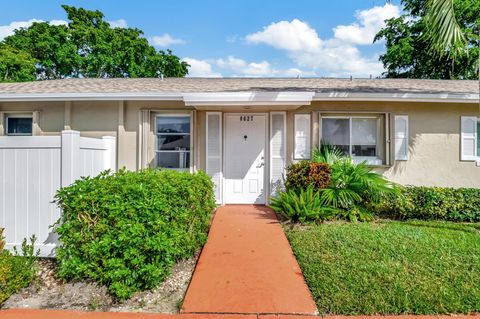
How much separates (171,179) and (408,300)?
330 centimetres

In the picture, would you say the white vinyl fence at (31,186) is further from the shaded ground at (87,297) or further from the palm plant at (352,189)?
the palm plant at (352,189)

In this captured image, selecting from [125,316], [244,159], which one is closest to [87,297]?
[125,316]

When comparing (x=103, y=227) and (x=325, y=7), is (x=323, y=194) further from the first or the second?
(x=325, y=7)

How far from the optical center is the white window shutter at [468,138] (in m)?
6.92

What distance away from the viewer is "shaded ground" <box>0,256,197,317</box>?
9.70 ft

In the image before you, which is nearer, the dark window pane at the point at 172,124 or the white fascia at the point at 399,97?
the white fascia at the point at 399,97

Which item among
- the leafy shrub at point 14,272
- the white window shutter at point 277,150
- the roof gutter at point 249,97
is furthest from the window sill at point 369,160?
the leafy shrub at point 14,272

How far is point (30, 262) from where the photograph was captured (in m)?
3.36

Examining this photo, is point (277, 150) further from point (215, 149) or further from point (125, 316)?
point (125, 316)

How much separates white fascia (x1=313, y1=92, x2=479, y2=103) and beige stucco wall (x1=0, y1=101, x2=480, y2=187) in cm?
45

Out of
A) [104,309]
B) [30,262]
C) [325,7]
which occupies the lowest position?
[104,309]

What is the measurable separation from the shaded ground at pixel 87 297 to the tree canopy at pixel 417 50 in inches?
818

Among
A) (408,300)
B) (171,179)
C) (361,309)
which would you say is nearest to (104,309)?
(171,179)

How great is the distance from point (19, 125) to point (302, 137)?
7775mm
